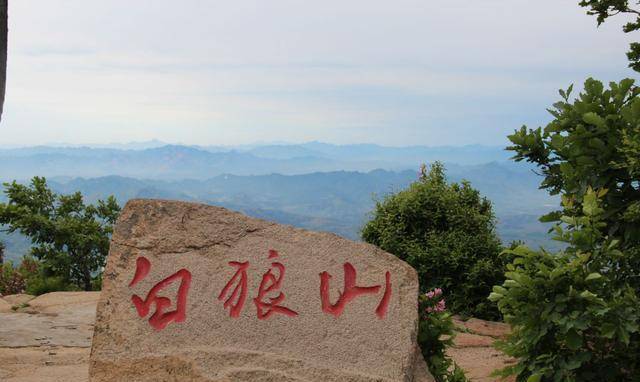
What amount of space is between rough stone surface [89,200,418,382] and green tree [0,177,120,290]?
6.63 metres

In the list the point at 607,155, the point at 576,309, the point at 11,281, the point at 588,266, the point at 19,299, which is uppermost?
the point at 607,155

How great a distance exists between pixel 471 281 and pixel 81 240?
262 inches

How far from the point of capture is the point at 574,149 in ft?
16.0

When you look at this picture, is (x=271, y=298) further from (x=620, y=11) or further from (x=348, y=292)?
(x=620, y=11)

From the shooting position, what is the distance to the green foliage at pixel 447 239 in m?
9.02

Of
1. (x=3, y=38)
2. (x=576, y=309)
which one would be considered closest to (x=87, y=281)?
(x=3, y=38)

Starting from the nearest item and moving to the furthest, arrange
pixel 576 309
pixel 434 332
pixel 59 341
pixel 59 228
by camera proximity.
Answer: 1. pixel 576 309
2. pixel 434 332
3. pixel 59 341
4. pixel 59 228

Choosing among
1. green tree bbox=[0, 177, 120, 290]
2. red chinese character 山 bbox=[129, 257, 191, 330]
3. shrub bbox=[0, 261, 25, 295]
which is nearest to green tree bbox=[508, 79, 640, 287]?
red chinese character 山 bbox=[129, 257, 191, 330]

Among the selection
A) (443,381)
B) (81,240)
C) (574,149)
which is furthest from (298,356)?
(81,240)

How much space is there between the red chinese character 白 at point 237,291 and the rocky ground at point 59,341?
75.5 inches

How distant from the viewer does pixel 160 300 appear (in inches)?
203

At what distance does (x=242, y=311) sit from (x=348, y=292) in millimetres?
845

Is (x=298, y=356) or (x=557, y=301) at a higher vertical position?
(x=557, y=301)

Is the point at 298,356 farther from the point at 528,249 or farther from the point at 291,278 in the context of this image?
the point at 528,249
